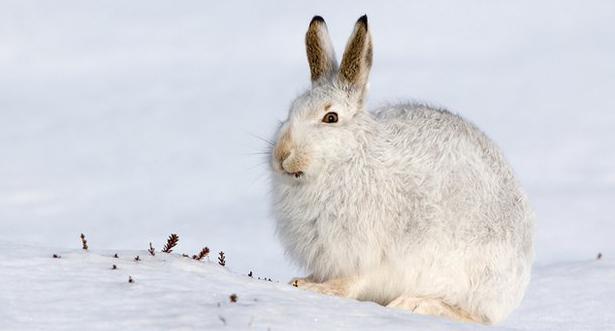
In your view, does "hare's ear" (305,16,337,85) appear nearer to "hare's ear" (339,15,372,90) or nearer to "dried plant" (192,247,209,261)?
"hare's ear" (339,15,372,90)

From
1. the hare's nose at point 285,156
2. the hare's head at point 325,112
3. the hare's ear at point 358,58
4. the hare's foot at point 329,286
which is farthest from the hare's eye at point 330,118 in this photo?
the hare's foot at point 329,286

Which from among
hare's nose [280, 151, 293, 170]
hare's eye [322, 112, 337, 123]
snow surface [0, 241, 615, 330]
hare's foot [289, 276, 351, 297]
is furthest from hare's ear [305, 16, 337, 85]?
snow surface [0, 241, 615, 330]

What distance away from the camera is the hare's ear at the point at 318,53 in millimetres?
8352

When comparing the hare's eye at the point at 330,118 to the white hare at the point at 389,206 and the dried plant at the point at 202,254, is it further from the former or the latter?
the dried plant at the point at 202,254

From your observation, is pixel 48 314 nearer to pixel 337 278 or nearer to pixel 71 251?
pixel 71 251

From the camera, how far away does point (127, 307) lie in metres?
6.21

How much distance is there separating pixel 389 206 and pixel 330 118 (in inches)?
31.5

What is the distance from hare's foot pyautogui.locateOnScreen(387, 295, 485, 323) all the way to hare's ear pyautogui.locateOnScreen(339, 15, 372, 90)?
1.65 m

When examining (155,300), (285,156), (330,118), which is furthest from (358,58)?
(155,300)

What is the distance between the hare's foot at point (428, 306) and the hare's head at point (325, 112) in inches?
44.2

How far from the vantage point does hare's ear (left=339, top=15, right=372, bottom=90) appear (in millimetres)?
8070

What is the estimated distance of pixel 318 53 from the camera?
837 centimetres

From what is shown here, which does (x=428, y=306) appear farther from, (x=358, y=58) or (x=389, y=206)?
(x=358, y=58)

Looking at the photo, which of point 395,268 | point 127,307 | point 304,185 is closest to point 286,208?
point 304,185
